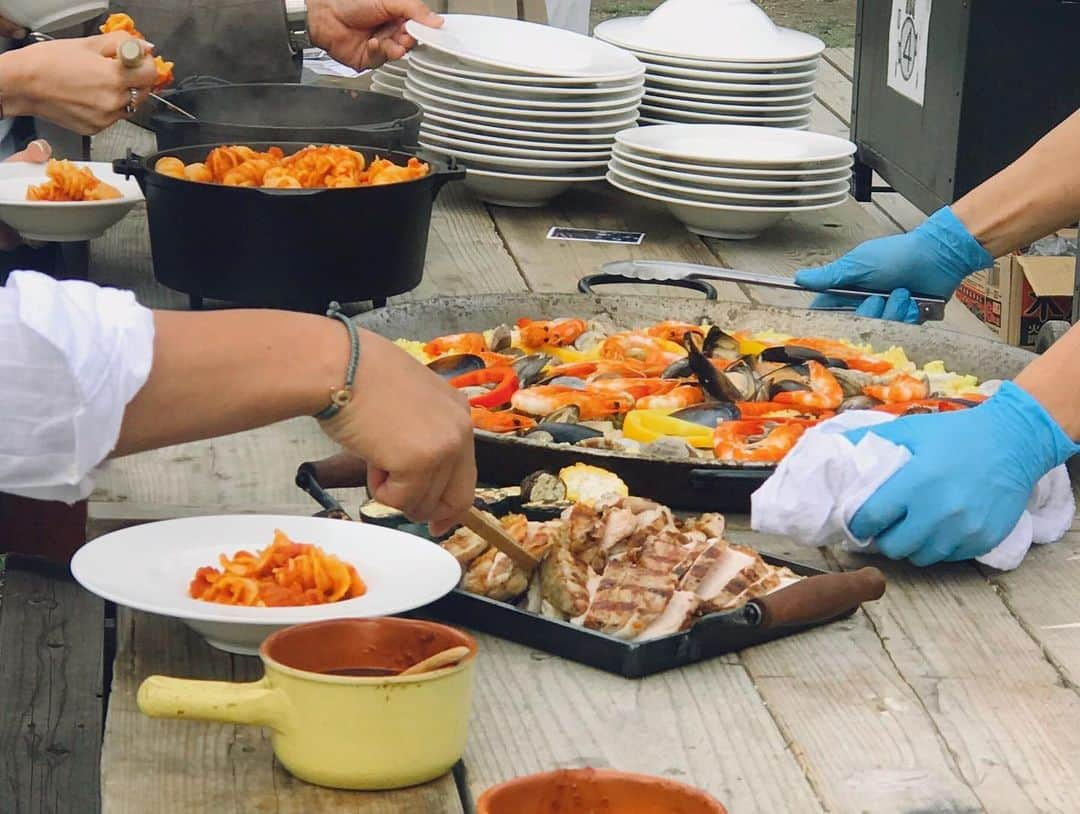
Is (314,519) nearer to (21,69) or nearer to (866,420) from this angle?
(866,420)

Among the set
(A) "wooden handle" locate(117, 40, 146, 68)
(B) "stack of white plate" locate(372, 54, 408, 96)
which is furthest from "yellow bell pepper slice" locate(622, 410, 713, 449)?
(B) "stack of white plate" locate(372, 54, 408, 96)

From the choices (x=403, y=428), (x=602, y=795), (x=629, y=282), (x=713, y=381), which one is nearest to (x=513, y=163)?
(x=629, y=282)

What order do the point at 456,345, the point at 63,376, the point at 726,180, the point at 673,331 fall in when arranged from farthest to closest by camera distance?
the point at 726,180 → the point at 673,331 → the point at 456,345 → the point at 63,376

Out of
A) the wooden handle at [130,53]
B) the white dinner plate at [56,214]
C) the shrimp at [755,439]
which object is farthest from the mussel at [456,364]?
the wooden handle at [130,53]

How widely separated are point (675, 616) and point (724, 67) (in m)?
2.14

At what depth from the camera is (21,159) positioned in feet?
9.47

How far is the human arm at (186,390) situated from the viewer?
116cm

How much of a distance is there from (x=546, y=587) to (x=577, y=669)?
82 millimetres

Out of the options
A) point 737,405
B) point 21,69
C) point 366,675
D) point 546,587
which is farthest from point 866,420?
point 21,69

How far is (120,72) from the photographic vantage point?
2.74 metres

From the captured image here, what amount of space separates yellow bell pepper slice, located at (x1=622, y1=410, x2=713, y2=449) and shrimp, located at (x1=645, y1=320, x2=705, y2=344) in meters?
0.35

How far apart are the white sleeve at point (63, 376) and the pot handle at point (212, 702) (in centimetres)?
17

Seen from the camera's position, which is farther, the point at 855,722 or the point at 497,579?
the point at 497,579

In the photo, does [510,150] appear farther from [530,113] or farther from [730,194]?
[730,194]
